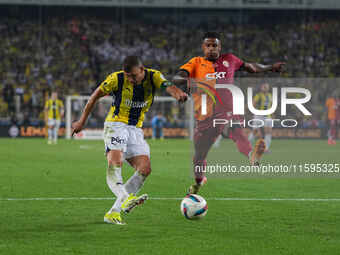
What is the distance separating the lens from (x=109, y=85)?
7039 mm

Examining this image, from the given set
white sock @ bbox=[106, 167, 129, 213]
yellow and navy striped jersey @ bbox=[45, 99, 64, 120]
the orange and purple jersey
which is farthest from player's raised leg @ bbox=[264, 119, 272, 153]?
white sock @ bbox=[106, 167, 129, 213]

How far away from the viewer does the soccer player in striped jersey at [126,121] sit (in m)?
7.04

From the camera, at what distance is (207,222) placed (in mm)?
7184

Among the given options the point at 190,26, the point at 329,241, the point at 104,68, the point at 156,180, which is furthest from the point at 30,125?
the point at 329,241

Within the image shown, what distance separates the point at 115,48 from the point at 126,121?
3240 centimetres

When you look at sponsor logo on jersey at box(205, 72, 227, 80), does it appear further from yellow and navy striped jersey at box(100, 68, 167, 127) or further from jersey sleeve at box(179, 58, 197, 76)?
yellow and navy striped jersey at box(100, 68, 167, 127)

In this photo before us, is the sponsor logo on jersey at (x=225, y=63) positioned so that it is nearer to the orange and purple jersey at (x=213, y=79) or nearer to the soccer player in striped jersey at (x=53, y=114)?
the orange and purple jersey at (x=213, y=79)

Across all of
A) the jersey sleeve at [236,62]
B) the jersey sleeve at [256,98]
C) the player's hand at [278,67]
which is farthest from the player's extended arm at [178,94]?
the jersey sleeve at [256,98]

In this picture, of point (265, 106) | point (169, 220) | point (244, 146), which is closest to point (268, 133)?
point (265, 106)

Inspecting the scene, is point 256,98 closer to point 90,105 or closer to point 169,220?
point 169,220

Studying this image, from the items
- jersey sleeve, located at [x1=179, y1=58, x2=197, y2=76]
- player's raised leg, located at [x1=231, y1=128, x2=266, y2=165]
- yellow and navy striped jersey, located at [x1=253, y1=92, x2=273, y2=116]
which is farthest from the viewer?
yellow and navy striped jersey, located at [x1=253, y1=92, x2=273, y2=116]

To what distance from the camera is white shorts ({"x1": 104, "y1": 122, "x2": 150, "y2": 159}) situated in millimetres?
7176

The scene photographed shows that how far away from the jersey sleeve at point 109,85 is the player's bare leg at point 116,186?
69 centimetres

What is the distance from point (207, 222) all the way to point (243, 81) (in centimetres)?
2675
